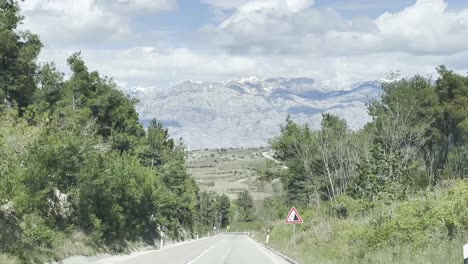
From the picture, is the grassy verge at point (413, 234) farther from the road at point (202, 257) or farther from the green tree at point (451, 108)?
the green tree at point (451, 108)

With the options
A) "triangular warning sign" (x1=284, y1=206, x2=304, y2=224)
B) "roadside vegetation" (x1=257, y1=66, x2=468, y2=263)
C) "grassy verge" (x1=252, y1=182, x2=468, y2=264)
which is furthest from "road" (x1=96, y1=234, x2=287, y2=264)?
"grassy verge" (x1=252, y1=182, x2=468, y2=264)

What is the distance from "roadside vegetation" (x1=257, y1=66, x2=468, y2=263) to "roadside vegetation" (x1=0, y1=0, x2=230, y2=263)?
444 inches

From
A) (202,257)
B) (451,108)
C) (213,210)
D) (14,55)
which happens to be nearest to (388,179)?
(202,257)

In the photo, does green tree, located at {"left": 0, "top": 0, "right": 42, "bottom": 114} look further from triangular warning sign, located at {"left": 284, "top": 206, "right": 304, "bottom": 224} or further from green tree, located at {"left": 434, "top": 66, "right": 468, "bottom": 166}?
green tree, located at {"left": 434, "top": 66, "right": 468, "bottom": 166}

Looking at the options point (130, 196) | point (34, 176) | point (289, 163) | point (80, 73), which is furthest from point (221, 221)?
point (34, 176)

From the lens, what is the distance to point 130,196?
43250mm

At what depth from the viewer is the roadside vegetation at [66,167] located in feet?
77.2

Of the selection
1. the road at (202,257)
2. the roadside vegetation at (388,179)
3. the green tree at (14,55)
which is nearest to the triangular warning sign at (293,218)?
the roadside vegetation at (388,179)

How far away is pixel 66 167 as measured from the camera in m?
29.9

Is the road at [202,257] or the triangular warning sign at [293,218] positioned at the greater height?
the triangular warning sign at [293,218]

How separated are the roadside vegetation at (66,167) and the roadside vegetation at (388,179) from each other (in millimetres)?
11268

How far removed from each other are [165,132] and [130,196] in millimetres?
45855

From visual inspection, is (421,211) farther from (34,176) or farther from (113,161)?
(113,161)

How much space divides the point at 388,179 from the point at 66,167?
16.2 metres
